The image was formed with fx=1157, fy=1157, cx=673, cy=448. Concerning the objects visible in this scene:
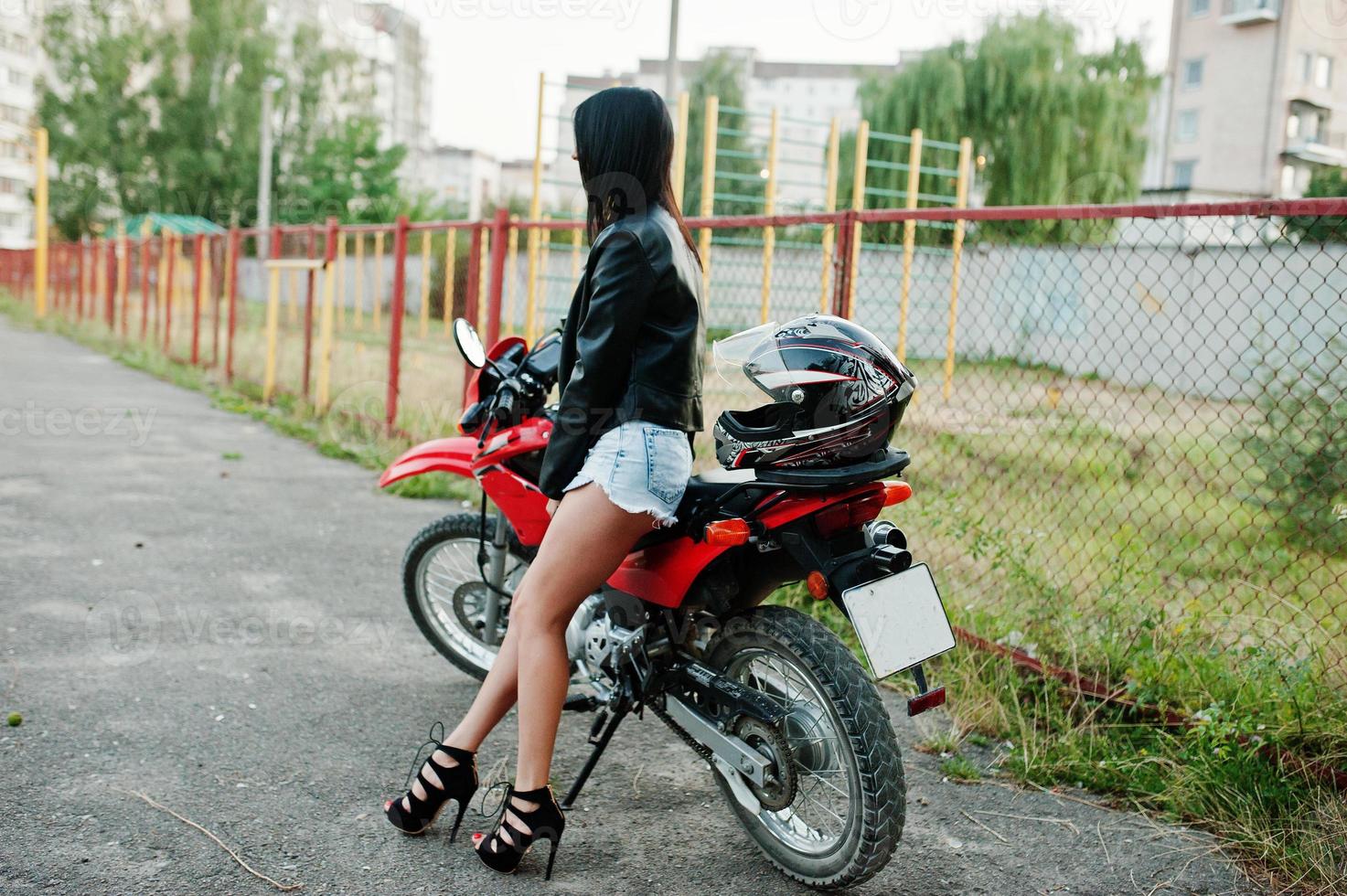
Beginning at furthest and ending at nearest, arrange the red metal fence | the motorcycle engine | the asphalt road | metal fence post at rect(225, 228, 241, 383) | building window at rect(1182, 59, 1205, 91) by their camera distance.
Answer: building window at rect(1182, 59, 1205, 91)
metal fence post at rect(225, 228, 241, 383)
the red metal fence
the motorcycle engine
the asphalt road

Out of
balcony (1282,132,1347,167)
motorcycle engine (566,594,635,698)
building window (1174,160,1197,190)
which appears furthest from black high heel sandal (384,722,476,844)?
building window (1174,160,1197,190)

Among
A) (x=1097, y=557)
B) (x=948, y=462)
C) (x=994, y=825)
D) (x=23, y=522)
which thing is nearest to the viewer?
(x=994, y=825)

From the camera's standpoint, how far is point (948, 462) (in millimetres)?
7805

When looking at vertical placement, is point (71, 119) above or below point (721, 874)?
above

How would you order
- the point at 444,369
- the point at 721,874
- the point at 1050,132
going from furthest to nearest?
the point at 1050,132 < the point at 444,369 < the point at 721,874

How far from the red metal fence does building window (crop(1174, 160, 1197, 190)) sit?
28.9m

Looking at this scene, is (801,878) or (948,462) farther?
(948,462)

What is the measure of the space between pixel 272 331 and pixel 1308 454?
9437 millimetres

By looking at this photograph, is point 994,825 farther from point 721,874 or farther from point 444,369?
point 444,369

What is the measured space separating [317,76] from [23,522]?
4964 cm

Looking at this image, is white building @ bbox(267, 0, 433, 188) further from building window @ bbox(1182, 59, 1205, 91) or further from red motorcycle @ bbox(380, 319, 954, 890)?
red motorcycle @ bbox(380, 319, 954, 890)

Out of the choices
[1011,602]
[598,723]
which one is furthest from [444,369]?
[598,723]

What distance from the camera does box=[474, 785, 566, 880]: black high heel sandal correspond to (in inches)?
115

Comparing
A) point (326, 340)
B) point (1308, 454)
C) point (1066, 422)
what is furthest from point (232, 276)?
point (1308, 454)
